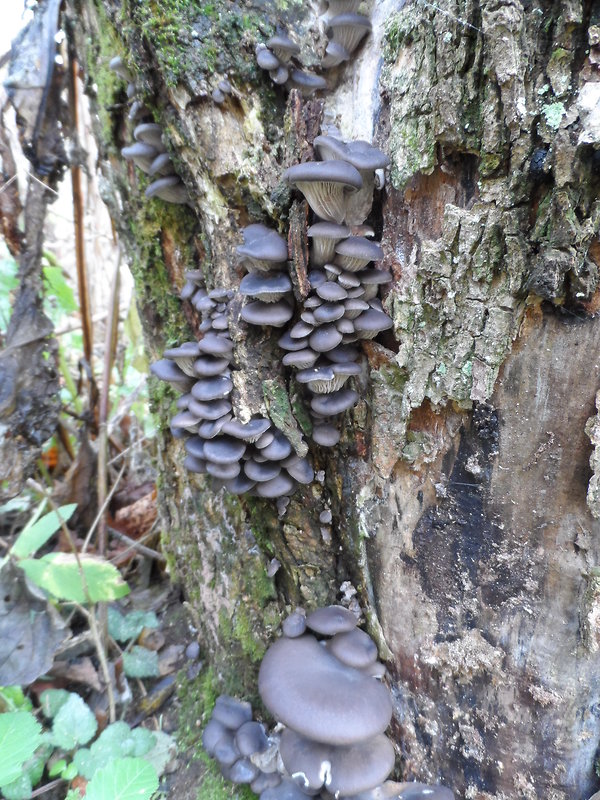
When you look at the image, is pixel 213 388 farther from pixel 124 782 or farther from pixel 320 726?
pixel 124 782

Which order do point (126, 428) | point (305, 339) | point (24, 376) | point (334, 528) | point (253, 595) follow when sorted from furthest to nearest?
point (126, 428) < point (24, 376) < point (253, 595) < point (334, 528) < point (305, 339)

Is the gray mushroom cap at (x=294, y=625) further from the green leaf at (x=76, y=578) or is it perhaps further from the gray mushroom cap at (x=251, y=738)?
the green leaf at (x=76, y=578)

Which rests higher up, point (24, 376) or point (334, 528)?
point (24, 376)

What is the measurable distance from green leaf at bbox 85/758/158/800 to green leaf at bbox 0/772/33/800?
803 millimetres

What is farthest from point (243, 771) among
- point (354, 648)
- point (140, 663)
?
point (140, 663)

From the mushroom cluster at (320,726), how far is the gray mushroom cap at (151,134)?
2.50m

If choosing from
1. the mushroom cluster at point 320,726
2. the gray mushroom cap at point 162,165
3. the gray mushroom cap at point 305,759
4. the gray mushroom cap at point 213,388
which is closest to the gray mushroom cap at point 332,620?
the mushroom cluster at point 320,726

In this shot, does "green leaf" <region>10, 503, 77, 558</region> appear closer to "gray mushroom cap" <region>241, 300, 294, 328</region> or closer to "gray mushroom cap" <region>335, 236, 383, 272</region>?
"gray mushroom cap" <region>241, 300, 294, 328</region>

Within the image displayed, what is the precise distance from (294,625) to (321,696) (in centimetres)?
40

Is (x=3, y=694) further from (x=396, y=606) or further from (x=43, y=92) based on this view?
(x=43, y=92)

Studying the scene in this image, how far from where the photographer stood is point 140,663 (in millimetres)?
3084

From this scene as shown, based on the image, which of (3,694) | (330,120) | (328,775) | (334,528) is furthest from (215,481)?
(330,120)

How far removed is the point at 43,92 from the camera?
10.0ft

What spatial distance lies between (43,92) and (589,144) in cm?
324
